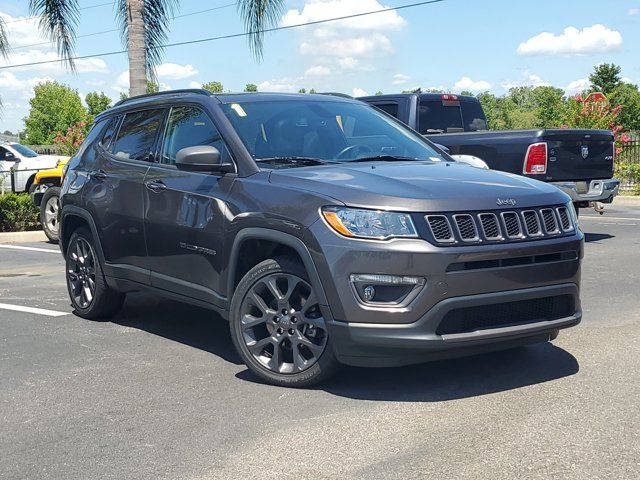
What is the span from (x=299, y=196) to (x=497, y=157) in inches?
270

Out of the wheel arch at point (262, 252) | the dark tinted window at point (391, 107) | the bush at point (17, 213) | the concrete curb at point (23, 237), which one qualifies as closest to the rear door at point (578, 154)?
the dark tinted window at point (391, 107)

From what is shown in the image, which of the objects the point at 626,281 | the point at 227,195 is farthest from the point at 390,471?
the point at 626,281

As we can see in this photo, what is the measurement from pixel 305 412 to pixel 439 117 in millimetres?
9091

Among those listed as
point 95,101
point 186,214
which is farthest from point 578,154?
point 95,101

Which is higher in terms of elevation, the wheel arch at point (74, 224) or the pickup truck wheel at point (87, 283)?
the wheel arch at point (74, 224)

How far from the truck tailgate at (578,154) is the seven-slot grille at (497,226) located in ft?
20.7

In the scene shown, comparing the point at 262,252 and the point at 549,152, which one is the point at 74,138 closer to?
the point at 549,152

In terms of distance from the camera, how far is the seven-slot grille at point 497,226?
15.1 feet

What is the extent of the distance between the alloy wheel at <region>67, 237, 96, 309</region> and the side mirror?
1.88 metres

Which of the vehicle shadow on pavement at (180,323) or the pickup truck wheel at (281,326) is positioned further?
the vehicle shadow on pavement at (180,323)

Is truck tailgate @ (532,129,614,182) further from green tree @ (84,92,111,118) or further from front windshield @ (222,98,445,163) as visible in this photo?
green tree @ (84,92,111,118)

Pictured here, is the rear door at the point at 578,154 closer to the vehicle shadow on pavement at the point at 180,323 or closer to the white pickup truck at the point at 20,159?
the vehicle shadow on pavement at the point at 180,323

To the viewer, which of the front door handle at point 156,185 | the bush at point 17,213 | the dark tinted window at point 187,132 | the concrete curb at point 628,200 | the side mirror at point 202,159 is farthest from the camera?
the concrete curb at point 628,200

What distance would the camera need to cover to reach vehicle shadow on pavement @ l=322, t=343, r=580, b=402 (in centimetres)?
491
